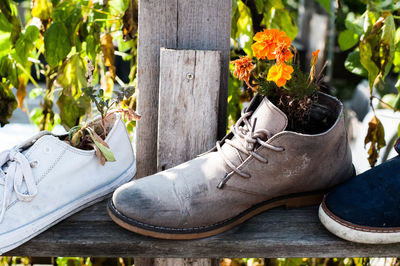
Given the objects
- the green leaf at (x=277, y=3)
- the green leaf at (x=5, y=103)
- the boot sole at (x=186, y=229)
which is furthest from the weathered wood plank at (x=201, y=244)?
the green leaf at (x=277, y=3)

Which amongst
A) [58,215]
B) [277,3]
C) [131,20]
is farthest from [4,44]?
[277,3]

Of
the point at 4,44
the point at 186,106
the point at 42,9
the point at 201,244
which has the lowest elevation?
the point at 201,244

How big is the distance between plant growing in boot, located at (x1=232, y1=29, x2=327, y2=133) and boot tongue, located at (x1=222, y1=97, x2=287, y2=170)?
34 mm

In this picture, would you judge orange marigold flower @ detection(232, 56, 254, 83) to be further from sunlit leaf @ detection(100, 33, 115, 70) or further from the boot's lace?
sunlit leaf @ detection(100, 33, 115, 70)

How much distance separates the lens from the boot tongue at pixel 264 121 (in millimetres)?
997

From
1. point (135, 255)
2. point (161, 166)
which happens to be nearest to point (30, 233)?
point (135, 255)

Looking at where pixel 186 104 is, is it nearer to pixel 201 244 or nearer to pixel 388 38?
pixel 201 244

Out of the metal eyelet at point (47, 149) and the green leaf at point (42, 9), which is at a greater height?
the green leaf at point (42, 9)

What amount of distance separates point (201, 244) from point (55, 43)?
29.1 inches

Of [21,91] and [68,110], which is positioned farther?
[21,91]

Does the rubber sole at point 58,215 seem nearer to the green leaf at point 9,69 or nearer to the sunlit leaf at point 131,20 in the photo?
the sunlit leaf at point 131,20

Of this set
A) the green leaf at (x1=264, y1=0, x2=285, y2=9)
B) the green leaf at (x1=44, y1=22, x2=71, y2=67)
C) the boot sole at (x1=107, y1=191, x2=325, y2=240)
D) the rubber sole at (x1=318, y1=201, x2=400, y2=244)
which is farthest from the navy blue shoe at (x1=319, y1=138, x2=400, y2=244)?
the green leaf at (x1=44, y1=22, x2=71, y2=67)

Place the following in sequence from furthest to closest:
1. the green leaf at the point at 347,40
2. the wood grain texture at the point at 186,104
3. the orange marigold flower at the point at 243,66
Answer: the green leaf at the point at 347,40, the wood grain texture at the point at 186,104, the orange marigold flower at the point at 243,66

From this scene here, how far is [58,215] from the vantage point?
38.2 inches
